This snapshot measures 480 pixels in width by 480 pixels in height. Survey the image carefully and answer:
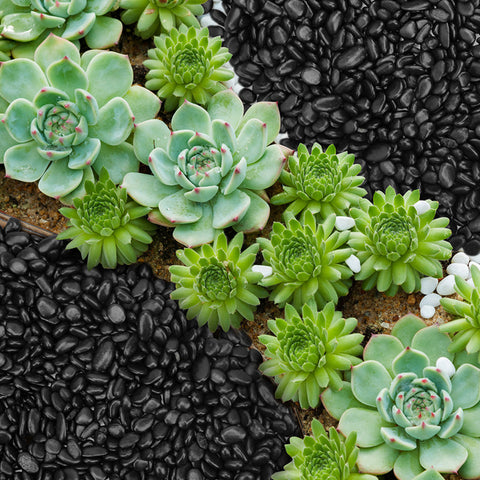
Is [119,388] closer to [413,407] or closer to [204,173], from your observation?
[204,173]

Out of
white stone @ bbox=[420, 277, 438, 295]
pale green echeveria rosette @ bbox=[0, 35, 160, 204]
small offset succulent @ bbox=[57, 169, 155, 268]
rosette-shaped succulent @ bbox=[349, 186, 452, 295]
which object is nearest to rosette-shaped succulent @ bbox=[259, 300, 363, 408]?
rosette-shaped succulent @ bbox=[349, 186, 452, 295]

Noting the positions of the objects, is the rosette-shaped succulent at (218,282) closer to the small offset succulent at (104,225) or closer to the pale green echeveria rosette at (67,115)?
the small offset succulent at (104,225)

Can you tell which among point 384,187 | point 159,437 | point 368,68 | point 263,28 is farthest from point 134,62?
point 159,437

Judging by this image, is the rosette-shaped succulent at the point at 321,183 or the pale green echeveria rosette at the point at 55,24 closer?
the rosette-shaped succulent at the point at 321,183

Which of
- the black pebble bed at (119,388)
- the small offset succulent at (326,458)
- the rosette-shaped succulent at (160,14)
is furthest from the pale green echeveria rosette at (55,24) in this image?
the small offset succulent at (326,458)

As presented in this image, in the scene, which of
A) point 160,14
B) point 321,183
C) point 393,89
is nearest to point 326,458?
point 321,183

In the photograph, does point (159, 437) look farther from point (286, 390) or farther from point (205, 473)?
point (286, 390)
